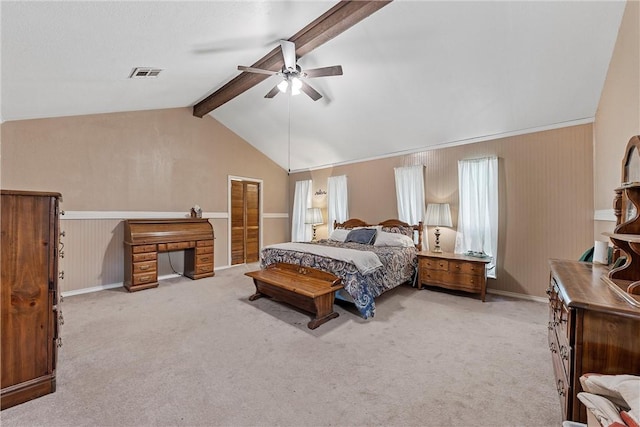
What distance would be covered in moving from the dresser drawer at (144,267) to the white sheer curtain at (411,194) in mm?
4281

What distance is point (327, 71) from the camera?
2.87 metres

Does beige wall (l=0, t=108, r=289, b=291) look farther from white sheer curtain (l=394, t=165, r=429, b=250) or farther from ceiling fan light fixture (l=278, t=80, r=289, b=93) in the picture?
white sheer curtain (l=394, t=165, r=429, b=250)

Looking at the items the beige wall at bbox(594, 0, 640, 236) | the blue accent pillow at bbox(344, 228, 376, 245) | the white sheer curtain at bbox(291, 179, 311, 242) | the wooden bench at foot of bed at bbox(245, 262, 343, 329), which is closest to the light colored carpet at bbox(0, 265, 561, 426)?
the wooden bench at foot of bed at bbox(245, 262, 343, 329)

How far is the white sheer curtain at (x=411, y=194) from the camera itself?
471 cm

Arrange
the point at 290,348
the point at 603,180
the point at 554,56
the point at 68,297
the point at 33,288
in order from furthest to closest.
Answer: the point at 68,297
the point at 603,180
the point at 554,56
the point at 290,348
the point at 33,288

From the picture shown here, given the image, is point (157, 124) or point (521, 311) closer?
point (521, 311)

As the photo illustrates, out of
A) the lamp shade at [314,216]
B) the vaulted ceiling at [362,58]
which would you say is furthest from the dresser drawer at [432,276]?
the lamp shade at [314,216]

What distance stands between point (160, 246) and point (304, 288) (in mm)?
2908

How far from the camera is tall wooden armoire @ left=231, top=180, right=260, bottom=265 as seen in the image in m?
6.10

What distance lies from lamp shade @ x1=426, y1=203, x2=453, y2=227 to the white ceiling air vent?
4236 millimetres

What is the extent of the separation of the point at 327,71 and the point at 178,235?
3.65 metres

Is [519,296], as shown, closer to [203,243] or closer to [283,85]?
[283,85]

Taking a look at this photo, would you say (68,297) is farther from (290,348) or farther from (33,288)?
(290,348)

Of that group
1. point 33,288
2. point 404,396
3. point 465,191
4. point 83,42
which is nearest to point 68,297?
point 33,288
